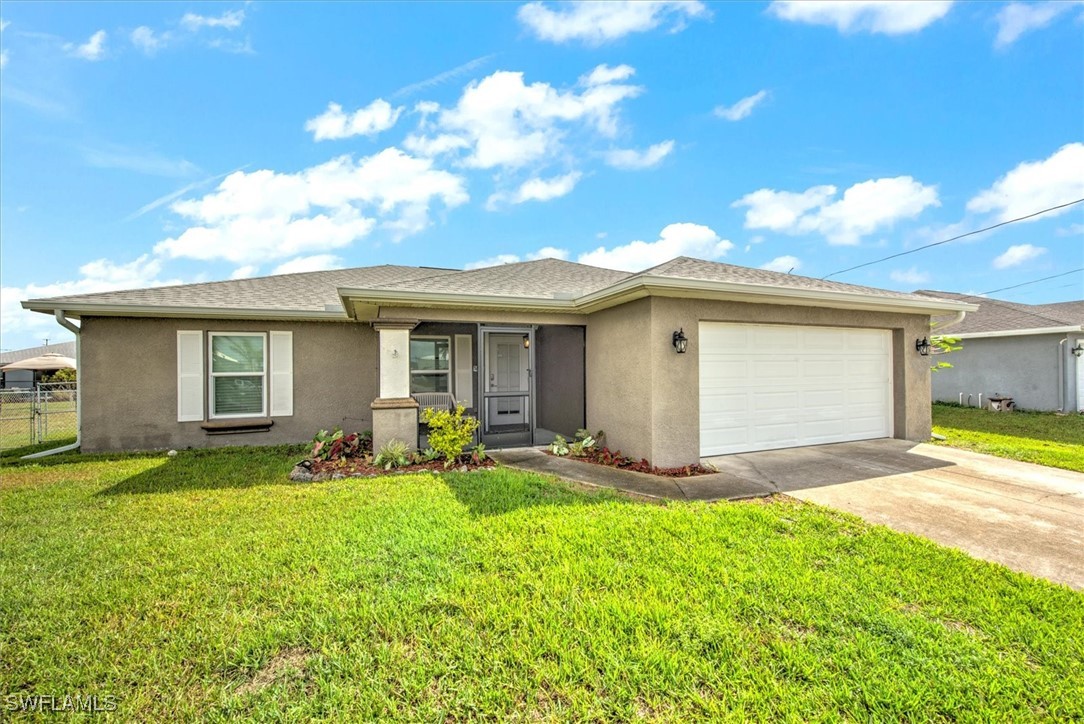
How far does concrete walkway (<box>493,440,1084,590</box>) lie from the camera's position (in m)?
3.89

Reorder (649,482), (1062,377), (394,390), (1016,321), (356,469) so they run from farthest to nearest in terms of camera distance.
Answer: (1016,321) < (1062,377) < (394,390) < (356,469) < (649,482)

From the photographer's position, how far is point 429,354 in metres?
10.2

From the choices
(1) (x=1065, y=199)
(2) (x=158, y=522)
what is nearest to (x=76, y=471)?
(2) (x=158, y=522)

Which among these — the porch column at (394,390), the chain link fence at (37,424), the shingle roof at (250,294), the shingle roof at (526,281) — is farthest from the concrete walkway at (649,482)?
the chain link fence at (37,424)

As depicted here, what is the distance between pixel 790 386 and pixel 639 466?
3.34 meters

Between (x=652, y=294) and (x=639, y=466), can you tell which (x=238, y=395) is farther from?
(x=652, y=294)

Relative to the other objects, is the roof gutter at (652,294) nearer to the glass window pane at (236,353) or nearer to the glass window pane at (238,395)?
the glass window pane at (236,353)

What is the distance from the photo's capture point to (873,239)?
74.0 ft

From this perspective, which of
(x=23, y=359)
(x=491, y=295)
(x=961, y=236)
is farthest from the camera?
(x=23, y=359)

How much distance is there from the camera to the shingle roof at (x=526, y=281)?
7.52m

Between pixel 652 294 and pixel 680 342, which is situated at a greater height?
pixel 652 294

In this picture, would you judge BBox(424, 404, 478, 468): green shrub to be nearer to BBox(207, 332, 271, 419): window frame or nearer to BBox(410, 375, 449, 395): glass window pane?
BBox(410, 375, 449, 395): glass window pane

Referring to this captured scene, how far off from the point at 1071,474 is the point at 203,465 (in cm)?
1282

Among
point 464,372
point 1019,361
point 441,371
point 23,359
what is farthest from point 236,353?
point 23,359
